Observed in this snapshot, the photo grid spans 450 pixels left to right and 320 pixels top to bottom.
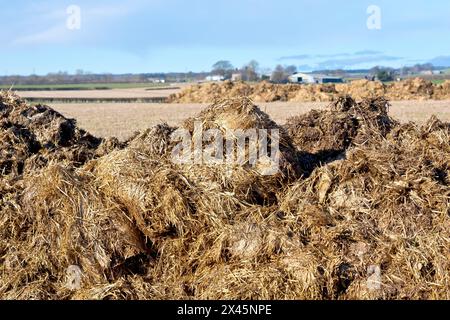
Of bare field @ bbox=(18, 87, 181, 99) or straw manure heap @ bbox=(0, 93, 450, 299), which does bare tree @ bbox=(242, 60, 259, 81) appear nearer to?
bare field @ bbox=(18, 87, 181, 99)

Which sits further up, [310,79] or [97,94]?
[310,79]

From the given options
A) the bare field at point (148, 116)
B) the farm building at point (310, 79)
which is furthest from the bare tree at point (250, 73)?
the bare field at point (148, 116)

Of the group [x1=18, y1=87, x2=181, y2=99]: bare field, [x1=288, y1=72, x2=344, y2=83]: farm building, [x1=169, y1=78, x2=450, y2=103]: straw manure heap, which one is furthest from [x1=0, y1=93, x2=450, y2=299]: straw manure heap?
[x1=288, y1=72, x2=344, y2=83]: farm building

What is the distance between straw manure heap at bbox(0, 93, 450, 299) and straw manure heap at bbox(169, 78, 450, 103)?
3930 centimetres

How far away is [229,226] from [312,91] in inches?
1728

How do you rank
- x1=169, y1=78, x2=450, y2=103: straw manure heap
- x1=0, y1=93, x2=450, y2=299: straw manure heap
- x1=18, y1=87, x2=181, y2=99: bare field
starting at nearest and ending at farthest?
x1=0, y1=93, x2=450, y2=299: straw manure heap → x1=169, y1=78, x2=450, y2=103: straw manure heap → x1=18, y1=87, x2=181, y2=99: bare field

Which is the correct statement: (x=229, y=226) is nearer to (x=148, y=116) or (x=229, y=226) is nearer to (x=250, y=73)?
(x=148, y=116)

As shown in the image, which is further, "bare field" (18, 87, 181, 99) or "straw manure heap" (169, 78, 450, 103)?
"bare field" (18, 87, 181, 99)

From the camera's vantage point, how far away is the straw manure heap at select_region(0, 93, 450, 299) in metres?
4.94

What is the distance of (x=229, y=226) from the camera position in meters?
5.33

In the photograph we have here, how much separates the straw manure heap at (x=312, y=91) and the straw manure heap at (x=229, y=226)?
39.3 metres

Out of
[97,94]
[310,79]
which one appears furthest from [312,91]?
[310,79]
